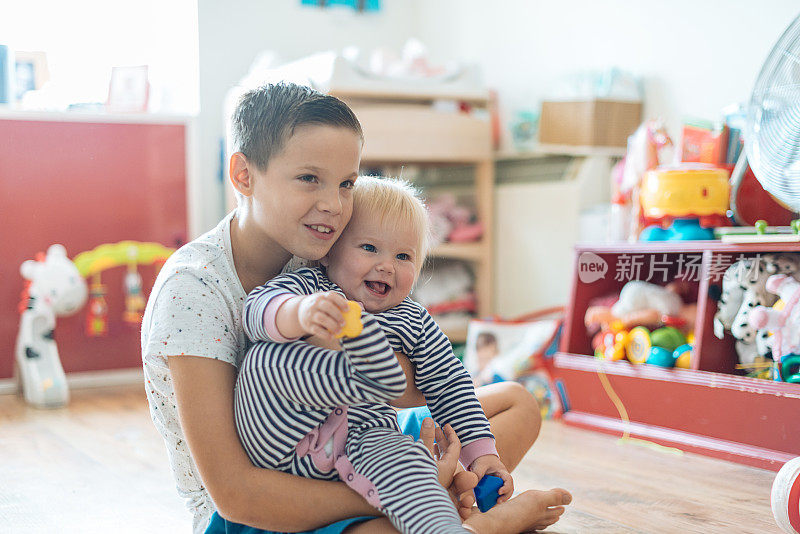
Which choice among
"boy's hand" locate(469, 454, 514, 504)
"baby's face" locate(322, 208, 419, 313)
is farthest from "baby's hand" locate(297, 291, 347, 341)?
"boy's hand" locate(469, 454, 514, 504)

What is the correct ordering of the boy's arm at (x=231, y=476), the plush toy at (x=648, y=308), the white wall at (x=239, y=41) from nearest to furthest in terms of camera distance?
the boy's arm at (x=231, y=476), the plush toy at (x=648, y=308), the white wall at (x=239, y=41)

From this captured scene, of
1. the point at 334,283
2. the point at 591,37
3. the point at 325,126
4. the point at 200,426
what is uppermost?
the point at 591,37

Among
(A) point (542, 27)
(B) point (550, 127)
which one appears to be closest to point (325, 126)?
(B) point (550, 127)

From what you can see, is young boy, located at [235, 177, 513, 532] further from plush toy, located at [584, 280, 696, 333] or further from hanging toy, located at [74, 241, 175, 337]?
hanging toy, located at [74, 241, 175, 337]

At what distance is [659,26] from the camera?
2.58m

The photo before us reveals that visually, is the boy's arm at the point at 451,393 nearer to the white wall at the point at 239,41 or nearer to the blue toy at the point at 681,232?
the blue toy at the point at 681,232

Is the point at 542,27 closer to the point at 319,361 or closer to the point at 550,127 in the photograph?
the point at 550,127

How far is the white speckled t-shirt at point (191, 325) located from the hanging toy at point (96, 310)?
66.8 inches

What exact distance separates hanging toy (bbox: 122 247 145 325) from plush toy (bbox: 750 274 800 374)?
6.45 ft

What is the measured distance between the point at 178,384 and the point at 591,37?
221cm

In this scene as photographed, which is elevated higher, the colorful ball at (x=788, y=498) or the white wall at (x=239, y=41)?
the white wall at (x=239, y=41)

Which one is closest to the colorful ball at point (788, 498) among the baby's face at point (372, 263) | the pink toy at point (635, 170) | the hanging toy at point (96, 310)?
the baby's face at point (372, 263)

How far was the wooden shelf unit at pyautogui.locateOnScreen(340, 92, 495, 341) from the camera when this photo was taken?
2.94 m

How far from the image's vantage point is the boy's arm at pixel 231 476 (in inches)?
40.7
